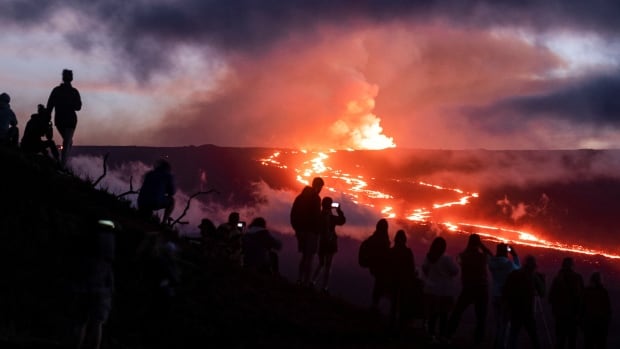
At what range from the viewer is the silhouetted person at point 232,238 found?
1961cm

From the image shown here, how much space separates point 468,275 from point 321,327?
125 inches

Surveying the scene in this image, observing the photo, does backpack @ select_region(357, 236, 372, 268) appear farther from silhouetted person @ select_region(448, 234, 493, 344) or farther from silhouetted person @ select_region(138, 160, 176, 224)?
silhouetted person @ select_region(138, 160, 176, 224)

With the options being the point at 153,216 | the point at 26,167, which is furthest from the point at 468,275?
the point at 26,167

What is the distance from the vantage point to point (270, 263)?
2050 cm

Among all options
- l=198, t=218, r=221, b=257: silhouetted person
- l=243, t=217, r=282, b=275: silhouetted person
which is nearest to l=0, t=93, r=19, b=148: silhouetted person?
l=198, t=218, r=221, b=257: silhouetted person

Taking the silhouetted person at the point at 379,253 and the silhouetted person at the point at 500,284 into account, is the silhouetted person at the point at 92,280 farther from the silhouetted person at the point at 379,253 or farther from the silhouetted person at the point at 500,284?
the silhouetted person at the point at 500,284

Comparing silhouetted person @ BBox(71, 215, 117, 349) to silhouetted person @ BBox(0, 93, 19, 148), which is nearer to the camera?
silhouetted person @ BBox(71, 215, 117, 349)

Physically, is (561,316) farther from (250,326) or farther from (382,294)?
(250,326)

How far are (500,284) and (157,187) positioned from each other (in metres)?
7.24

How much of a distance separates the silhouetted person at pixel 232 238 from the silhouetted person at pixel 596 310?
24.7 feet

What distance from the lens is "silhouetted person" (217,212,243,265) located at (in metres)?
19.6

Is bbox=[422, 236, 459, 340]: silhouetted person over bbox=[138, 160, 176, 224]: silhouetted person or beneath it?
beneath

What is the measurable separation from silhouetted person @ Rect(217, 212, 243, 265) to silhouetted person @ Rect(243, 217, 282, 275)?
26cm

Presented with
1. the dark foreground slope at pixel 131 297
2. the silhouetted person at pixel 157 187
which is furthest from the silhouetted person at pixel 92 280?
the silhouetted person at pixel 157 187
